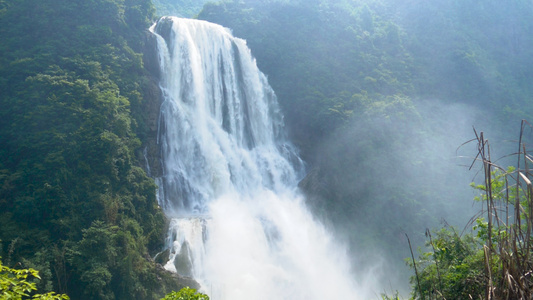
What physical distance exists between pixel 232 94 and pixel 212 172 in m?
7.30

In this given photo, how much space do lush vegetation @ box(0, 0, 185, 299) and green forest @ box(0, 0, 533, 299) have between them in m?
0.07

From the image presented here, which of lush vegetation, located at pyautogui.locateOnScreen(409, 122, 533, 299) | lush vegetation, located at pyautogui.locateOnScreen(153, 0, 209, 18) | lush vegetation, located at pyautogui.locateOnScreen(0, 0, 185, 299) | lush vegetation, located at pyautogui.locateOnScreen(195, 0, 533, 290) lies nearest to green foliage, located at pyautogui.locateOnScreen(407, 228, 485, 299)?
lush vegetation, located at pyautogui.locateOnScreen(409, 122, 533, 299)

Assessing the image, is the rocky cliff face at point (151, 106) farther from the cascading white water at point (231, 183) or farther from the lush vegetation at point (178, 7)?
the lush vegetation at point (178, 7)

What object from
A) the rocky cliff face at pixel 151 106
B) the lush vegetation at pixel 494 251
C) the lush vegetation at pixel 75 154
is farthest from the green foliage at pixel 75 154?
the lush vegetation at pixel 494 251

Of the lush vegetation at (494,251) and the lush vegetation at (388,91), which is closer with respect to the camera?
the lush vegetation at (494,251)

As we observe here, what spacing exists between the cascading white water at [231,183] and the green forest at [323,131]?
1.27 meters

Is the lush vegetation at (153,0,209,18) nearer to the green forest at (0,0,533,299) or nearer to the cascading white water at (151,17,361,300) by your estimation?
the green forest at (0,0,533,299)

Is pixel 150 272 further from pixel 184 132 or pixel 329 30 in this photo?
pixel 329 30

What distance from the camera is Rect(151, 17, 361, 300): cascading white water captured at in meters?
18.4

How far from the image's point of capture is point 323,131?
1145 inches

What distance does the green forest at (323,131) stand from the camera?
13875 mm

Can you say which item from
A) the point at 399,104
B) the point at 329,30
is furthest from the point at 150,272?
the point at 329,30

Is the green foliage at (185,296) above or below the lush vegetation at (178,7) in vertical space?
below

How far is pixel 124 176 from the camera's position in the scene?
18391 millimetres
